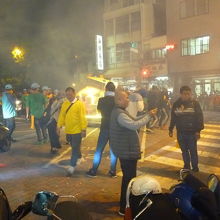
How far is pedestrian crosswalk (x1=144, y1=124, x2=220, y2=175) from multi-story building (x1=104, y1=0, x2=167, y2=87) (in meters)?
22.1

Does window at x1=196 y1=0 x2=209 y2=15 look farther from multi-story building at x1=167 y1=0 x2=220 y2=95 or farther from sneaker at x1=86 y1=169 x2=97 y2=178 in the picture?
sneaker at x1=86 y1=169 x2=97 y2=178

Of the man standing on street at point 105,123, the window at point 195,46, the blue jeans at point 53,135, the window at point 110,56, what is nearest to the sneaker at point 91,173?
the man standing on street at point 105,123

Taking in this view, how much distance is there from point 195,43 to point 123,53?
1146 cm

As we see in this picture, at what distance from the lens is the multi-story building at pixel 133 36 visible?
3266cm

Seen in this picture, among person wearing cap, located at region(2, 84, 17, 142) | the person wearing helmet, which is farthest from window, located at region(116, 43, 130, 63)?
the person wearing helmet

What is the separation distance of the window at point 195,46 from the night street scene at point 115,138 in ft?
0.27

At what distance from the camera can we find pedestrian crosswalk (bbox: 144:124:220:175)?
7312 millimetres

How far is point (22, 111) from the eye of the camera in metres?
19.6

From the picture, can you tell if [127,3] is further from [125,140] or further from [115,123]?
[125,140]

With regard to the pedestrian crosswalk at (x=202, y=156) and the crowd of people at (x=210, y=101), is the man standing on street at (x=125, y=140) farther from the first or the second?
the crowd of people at (x=210, y=101)

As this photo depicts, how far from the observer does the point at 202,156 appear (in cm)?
826

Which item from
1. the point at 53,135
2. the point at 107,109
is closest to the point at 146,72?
the point at 53,135

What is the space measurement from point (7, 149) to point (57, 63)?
1938cm

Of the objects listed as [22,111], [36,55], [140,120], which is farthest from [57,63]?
[140,120]
